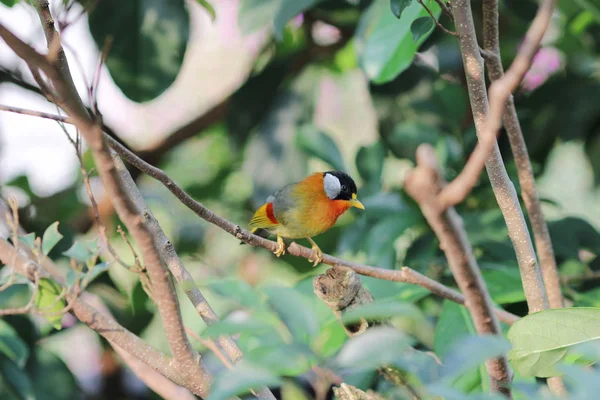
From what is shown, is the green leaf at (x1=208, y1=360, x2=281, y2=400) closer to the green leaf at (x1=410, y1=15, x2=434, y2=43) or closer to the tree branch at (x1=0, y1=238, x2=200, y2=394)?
the tree branch at (x1=0, y1=238, x2=200, y2=394)

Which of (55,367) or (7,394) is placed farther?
(55,367)

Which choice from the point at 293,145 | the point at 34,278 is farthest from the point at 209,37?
the point at 34,278

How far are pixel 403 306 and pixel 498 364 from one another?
182mm

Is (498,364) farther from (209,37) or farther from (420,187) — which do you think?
(209,37)

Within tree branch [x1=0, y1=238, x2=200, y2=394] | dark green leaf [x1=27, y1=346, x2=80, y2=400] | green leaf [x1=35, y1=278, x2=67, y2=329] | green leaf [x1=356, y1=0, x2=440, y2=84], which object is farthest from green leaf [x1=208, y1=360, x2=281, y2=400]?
dark green leaf [x1=27, y1=346, x2=80, y2=400]

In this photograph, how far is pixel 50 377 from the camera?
152cm

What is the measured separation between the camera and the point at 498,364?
58 centimetres

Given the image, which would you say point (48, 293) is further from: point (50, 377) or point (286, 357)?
point (286, 357)

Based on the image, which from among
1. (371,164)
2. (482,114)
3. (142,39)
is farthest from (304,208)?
(482,114)

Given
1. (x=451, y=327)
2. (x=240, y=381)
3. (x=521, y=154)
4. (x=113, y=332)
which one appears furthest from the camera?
(x=451, y=327)

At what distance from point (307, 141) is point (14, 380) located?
81 cm

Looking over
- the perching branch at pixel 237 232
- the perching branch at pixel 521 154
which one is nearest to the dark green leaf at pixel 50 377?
the perching branch at pixel 237 232

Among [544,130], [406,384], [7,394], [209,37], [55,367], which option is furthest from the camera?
[209,37]

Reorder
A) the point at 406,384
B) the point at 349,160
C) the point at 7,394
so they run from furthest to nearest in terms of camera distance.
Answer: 1. the point at 349,160
2. the point at 7,394
3. the point at 406,384
